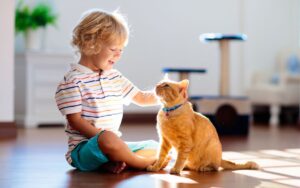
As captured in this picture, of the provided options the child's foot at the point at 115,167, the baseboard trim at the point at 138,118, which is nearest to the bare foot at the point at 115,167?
the child's foot at the point at 115,167

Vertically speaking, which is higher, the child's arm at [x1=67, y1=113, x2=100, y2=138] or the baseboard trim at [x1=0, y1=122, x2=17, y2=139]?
the child's arm at [x1=67, y1=113, x2=100, y2=138]

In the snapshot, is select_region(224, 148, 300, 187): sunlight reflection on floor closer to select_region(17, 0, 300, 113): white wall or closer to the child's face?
the child's face

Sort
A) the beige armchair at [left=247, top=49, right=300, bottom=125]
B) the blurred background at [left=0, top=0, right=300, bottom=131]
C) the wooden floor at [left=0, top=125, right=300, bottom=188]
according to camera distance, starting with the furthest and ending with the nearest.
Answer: the beige armchair at [left=247, top=49, right=300, bottom=125]
the blurred background at [left=0, top=0, right=300, bottom=131]
the wooden floor at [left=0, top=125, right=300, bottom=188]

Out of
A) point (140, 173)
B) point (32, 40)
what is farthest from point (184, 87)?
point (32, 40)

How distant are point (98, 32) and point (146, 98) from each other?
1.16 feet

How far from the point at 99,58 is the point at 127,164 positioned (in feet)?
1.49

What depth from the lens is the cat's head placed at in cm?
235

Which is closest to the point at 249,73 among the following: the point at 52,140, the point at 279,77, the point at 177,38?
the point at 279,77

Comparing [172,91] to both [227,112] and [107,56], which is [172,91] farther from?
[227,112]

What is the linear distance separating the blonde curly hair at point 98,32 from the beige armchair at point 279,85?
3.68 meters

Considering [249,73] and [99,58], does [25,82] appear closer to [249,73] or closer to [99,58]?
[249,73]

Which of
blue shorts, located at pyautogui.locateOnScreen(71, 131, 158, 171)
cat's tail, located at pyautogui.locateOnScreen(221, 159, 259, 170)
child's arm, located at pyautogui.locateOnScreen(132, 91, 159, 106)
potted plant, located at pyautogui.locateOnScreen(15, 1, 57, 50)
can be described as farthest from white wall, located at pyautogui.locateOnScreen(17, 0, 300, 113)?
cat's tail, located at pyautogui.locateOnScreen(221, 159, 259, 170)

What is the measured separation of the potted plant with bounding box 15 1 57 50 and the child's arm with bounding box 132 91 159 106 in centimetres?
284

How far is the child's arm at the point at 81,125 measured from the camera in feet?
7.99
